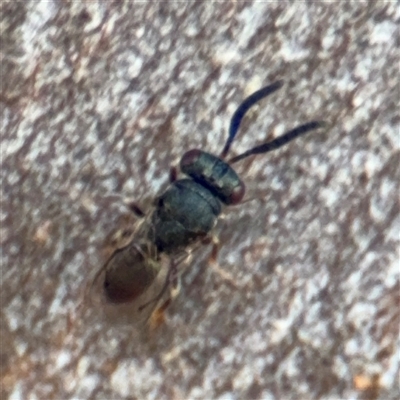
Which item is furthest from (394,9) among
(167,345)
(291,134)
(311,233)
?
(167,345)

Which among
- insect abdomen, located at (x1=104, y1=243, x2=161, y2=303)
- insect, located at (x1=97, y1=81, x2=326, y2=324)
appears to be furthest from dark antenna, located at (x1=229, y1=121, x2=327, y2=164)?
insect abdomen, located at (x1=104, y1=243, x2=161, y2=303)

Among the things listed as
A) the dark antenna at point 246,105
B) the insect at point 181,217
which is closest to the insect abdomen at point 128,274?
the insect at point 181,217

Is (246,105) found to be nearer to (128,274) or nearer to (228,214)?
(228,214)

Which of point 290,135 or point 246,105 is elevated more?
point 246,105

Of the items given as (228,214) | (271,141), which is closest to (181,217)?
(228,214)

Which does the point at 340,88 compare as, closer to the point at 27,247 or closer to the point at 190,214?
the point at 190,214

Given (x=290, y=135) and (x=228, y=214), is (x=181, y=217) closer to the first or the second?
(x=228, y=214)
